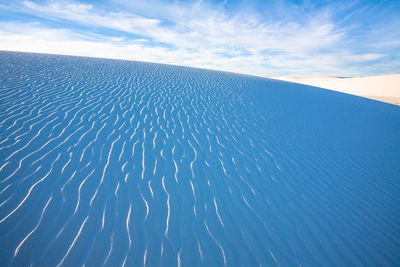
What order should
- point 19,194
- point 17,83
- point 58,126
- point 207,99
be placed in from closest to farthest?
1. point 19,194
2. point 58,126
3. point 17,83
4. point 207,99

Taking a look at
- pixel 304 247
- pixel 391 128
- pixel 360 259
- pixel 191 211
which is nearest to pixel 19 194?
pixel 191 211

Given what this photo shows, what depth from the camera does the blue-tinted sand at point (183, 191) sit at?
232cm

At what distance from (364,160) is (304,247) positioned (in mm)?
3801

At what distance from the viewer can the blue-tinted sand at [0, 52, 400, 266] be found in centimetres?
232

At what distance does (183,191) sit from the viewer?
3186 millimetres

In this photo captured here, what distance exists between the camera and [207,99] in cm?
900

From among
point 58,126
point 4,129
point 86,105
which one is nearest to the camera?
point 4,129

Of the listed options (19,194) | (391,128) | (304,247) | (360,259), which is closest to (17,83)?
(19,194)

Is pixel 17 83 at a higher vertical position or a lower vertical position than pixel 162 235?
higher

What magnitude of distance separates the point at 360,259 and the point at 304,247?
2.17 ft

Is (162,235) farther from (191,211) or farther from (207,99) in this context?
(207,99)

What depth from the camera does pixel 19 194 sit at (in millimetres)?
2736

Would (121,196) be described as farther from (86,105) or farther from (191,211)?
(86,105)

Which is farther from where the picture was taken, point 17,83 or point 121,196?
point 17,83
